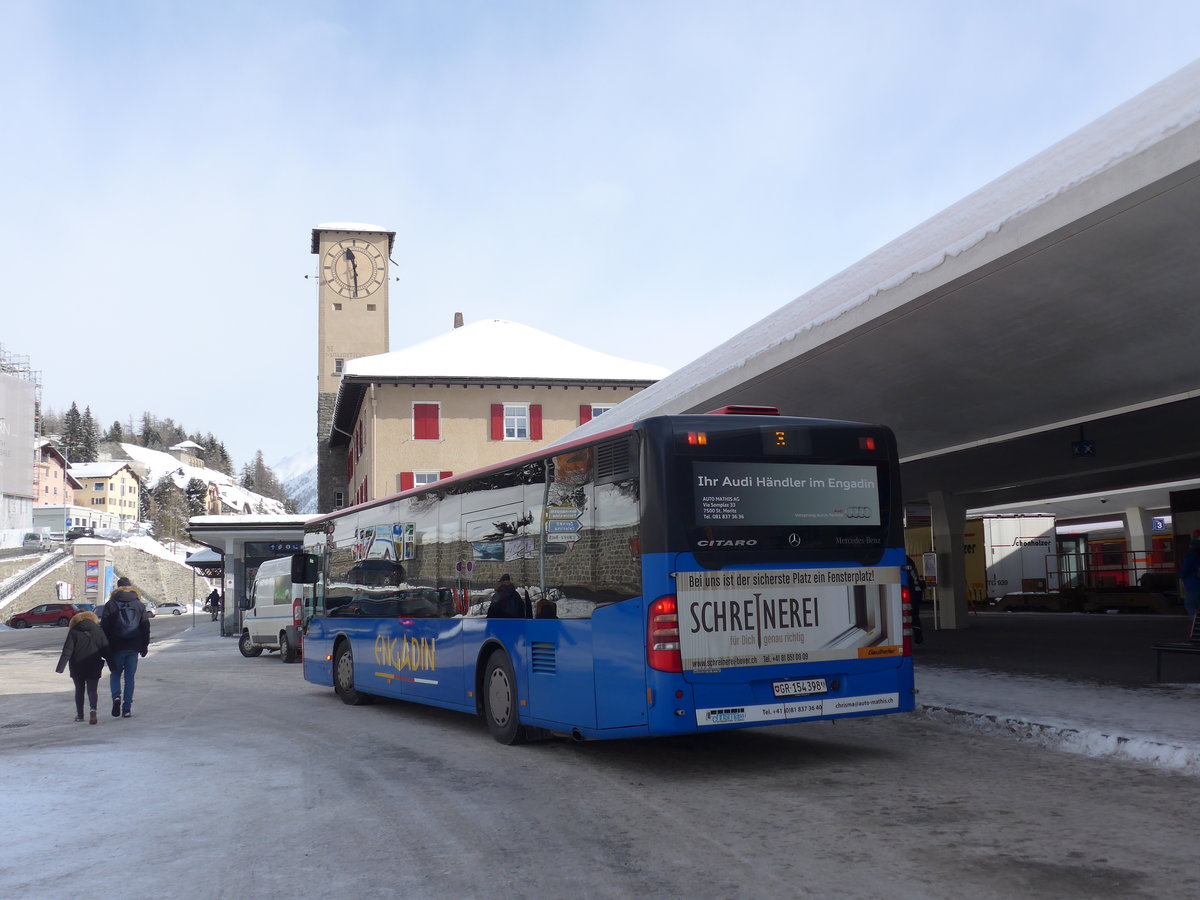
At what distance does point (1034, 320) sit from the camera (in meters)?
12.6

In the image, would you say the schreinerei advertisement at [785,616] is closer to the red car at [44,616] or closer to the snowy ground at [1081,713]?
the snowy ground at [1081,713]

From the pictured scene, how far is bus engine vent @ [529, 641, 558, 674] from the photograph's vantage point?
9547 mm

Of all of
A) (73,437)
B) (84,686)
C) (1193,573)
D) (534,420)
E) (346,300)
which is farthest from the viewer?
(73,437)

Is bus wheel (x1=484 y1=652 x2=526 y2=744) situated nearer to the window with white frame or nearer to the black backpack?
the black backpack

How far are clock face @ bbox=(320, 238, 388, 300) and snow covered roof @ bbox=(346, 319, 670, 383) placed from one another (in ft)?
37.1

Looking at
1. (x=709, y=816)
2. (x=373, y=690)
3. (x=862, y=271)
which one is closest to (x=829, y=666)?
(x=709, y=816)

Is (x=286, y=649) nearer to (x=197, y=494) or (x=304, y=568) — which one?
(x=304, y=568)

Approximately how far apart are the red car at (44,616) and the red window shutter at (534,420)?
37.8m

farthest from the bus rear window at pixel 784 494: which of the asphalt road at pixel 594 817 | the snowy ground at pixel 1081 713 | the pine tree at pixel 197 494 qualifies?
the pine tree at pixel 197 494

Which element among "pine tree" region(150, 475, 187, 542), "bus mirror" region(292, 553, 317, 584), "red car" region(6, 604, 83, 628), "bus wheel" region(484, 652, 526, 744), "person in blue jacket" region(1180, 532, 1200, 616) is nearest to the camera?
"bus wheel" region(484, 652, 526, 744)

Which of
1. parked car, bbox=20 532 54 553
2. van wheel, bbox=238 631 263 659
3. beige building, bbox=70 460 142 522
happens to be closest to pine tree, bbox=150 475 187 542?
beige building, bbox=70 460 142 522

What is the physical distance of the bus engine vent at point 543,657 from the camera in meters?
9.55

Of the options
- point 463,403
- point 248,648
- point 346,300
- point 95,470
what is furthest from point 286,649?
point 95,470

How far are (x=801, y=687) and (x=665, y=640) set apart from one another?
1.23 metres
